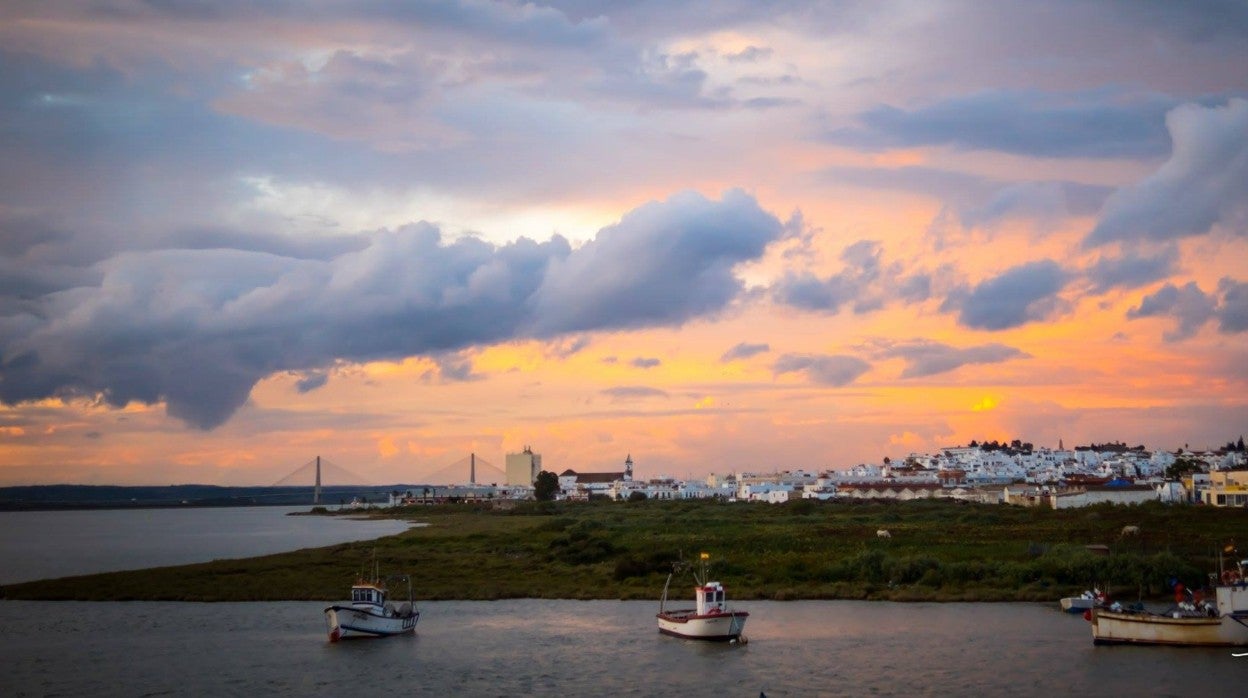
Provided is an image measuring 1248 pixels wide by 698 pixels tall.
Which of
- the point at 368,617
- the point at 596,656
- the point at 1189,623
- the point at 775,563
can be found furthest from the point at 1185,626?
the point at 368,617

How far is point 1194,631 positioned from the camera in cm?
3466

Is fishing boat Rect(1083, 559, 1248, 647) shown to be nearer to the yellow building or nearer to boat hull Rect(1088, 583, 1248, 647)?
boat hull Rect(1088, 583, 1248, 647)

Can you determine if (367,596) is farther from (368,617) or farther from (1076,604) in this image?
(1076,604)

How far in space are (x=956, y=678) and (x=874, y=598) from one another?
17.1 meters

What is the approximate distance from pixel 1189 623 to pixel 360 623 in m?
25.1

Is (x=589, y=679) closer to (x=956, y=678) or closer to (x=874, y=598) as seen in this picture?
(x=956, y=678)

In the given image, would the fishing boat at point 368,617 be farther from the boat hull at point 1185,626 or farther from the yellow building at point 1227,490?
the yellow building at point 1227,490

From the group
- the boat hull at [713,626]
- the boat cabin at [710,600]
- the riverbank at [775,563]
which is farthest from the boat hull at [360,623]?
the riverbank at [775,563]

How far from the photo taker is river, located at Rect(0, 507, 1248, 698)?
30.9 metres

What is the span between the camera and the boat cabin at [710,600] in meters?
37.9

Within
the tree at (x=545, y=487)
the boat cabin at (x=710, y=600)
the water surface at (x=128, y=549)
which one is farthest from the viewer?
the tree at (x=545, y=487)

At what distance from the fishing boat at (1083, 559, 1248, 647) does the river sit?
448mm

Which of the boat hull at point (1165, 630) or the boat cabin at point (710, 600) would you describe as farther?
the boat cabin at point (710, 600)

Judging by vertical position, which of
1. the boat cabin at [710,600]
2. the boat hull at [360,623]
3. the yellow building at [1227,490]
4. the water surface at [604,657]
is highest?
the yellow building at [1227,490]
